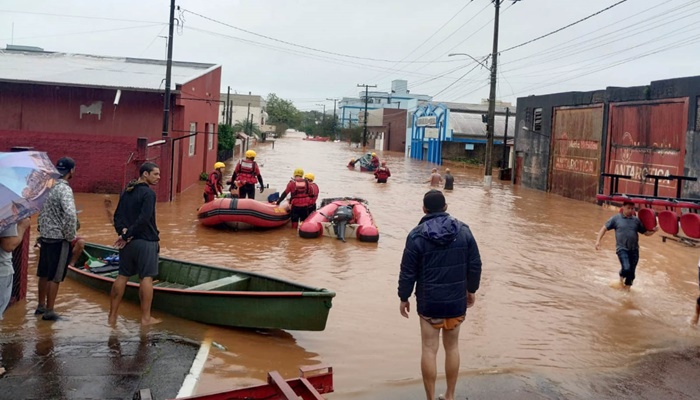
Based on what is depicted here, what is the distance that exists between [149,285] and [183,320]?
2.04 feet

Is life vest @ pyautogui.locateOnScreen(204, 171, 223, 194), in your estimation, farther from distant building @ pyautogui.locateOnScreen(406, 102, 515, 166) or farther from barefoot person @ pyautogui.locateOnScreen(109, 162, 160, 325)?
distant building @ pyautogui.locateOnScreen(406, 102, 515, 166)

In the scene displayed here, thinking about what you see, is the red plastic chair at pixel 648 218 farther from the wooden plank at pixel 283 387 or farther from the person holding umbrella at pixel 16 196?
the person holding umbrella at pixel 16 196

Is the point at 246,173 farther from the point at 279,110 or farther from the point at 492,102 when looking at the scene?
the point at 279,110

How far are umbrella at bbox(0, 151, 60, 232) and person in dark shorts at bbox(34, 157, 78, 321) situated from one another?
1227mm

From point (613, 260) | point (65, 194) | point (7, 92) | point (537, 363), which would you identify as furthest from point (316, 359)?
point (7, 92)

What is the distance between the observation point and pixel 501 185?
34.6 metres

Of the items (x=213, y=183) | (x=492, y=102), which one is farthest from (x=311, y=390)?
(x=492, y=102)

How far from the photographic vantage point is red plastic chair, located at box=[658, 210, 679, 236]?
25.8 ft

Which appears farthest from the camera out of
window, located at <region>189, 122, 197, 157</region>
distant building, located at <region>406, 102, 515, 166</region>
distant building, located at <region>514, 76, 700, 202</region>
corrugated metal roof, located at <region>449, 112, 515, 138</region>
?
corrugated metal roof, located at <region>449, 112, 515, 138</region>

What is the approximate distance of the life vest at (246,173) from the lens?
16.7 m

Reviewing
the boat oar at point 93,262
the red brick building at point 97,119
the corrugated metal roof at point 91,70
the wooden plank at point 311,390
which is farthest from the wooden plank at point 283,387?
the corrugated metal roof at point 91,70

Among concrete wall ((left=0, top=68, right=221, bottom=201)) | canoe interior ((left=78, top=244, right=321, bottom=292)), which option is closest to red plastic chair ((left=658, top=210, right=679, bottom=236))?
canoe interior ((left=78, top=244, right=321, bottom=292))

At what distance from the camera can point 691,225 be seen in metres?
7.48

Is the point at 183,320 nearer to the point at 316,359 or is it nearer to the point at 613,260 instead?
the point at 316,359
